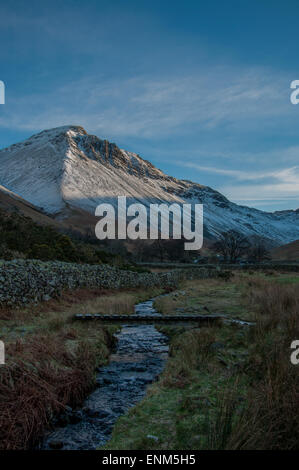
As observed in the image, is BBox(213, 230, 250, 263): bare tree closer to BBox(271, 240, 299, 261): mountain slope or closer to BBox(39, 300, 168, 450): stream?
BBox(271, 240, 299, 261): mountain slope

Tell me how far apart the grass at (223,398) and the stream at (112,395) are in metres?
0.34

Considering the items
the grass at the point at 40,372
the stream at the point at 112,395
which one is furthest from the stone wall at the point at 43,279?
the stream at the point at 112,395

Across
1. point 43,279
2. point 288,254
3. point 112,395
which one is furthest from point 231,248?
point 112,395

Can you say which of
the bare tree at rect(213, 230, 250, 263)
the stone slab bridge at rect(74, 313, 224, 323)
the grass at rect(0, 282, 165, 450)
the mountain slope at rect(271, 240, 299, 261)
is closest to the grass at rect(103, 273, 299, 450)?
→ the grass at rect(0, 282, 165, 450)

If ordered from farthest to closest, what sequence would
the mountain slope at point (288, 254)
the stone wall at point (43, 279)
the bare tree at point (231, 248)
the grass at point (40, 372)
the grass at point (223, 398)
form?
the mountain slope at point (288, 254)
the bare tree at point (231, 248)
the stone wall at point (43, 279)
the grass at point (40, 372)
the grass at point (223, 398)

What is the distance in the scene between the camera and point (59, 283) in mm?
18047

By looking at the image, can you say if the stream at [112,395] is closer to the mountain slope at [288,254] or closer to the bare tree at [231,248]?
the bare tree at [231,248]

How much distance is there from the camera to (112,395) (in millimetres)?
7207

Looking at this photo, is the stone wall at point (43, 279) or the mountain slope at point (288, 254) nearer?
Answer: the stone wall at point (43, 279)

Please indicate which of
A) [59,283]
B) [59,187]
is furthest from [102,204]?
[59,283]

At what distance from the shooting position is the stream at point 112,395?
5.45 metres

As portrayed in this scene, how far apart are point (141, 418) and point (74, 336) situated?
199 inches

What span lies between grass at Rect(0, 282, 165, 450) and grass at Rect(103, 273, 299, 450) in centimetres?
127

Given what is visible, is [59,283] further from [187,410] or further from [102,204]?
[102,204]
